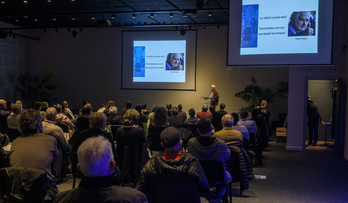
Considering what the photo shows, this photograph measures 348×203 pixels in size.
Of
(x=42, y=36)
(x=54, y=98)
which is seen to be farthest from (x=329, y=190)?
(x=42, y=36)

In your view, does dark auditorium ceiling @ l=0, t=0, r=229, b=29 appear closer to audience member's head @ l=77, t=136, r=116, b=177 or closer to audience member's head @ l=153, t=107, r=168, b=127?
audience member's head @ l=153, t=107, r=168, b=127

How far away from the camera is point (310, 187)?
586cm

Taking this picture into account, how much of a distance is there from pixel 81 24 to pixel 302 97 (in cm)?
984

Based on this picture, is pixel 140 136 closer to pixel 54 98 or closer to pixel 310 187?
pixel 310 187

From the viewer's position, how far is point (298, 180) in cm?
635

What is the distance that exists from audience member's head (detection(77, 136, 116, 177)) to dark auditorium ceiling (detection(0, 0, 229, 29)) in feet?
25.5

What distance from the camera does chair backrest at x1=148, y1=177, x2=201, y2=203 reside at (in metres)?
2.54

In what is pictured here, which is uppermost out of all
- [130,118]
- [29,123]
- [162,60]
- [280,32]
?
[280,32]

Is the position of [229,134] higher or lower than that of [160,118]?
lower

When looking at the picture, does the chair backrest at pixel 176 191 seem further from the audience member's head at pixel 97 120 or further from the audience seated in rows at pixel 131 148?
the audience seated in rows at pixel 131 148

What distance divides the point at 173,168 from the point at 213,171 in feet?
3.97

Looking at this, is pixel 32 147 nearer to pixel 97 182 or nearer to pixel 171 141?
pixel 171 141

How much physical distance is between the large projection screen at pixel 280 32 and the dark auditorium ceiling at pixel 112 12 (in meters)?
2.45

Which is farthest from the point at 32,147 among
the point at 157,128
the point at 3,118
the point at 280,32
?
the point at 280,32
